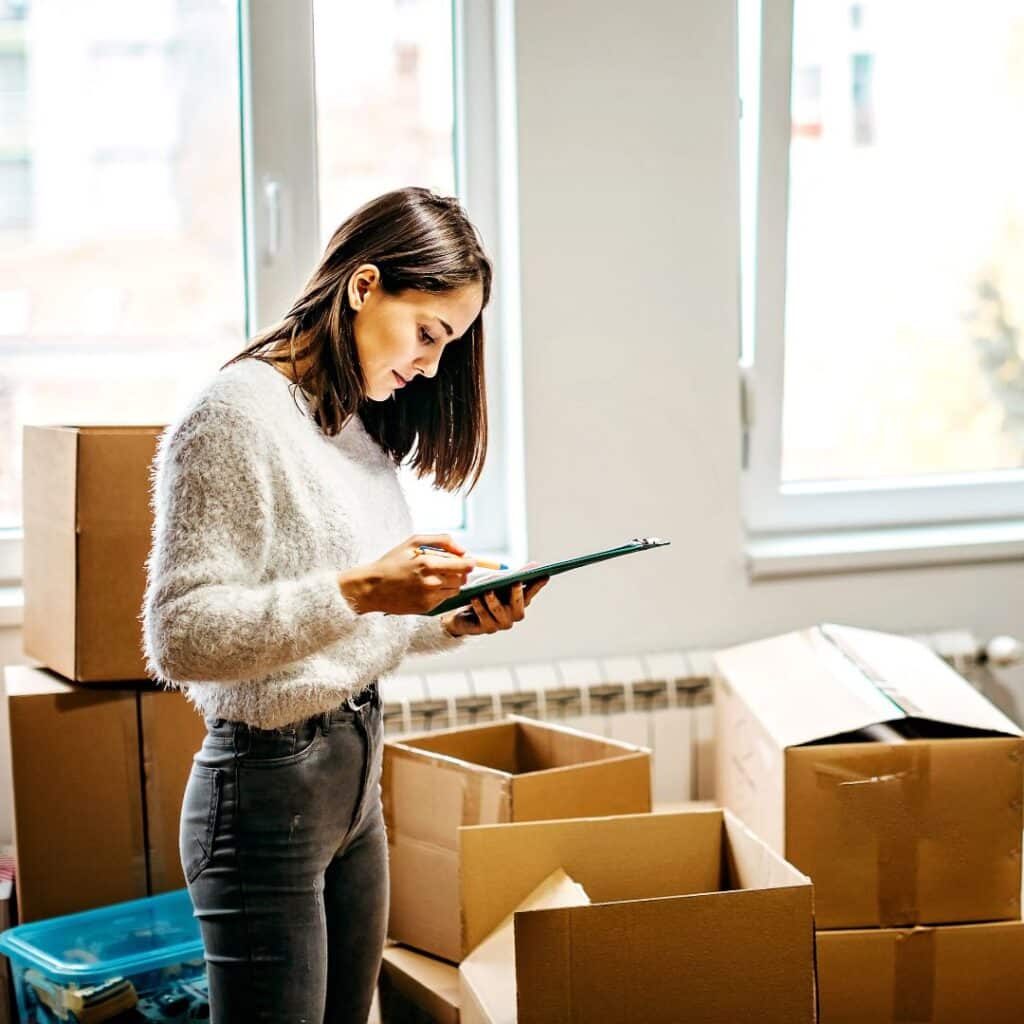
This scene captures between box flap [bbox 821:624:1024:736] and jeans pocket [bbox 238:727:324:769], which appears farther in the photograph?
box flap [bbox 821:624:1024:736]

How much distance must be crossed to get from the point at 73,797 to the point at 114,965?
291mm

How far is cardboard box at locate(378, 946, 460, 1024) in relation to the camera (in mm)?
1811

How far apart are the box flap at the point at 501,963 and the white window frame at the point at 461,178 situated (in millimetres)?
901

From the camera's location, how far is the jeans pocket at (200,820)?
1222mm

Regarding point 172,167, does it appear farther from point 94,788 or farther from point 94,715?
point 94,788

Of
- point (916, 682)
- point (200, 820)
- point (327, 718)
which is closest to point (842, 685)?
point (916, 682)

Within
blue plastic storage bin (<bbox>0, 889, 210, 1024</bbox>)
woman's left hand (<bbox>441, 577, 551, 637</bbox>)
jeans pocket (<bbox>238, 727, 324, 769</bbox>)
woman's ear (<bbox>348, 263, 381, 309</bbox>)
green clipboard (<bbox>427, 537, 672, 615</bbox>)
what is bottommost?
blue plastic storage bin (<bbox>0, 889, 210, 1024</bbox>)

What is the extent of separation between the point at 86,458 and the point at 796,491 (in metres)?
1.50

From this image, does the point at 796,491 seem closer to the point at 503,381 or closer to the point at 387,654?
the point at 503,381

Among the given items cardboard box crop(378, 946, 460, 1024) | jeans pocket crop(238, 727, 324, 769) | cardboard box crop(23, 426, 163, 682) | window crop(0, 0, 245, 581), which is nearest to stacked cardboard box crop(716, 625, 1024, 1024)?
cardboard box crop(378, 946, 460, 1024)

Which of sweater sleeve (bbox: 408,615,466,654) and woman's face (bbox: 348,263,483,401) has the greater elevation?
woman's face (bbox: 348,263,483,401)

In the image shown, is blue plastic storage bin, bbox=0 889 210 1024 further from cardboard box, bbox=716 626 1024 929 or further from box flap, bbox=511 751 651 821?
cardboard box, bbox=716 626 1024 929

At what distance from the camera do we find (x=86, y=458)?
1830 millimetres

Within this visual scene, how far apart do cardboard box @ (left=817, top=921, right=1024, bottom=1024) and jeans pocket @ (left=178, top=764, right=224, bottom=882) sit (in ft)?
3.33
